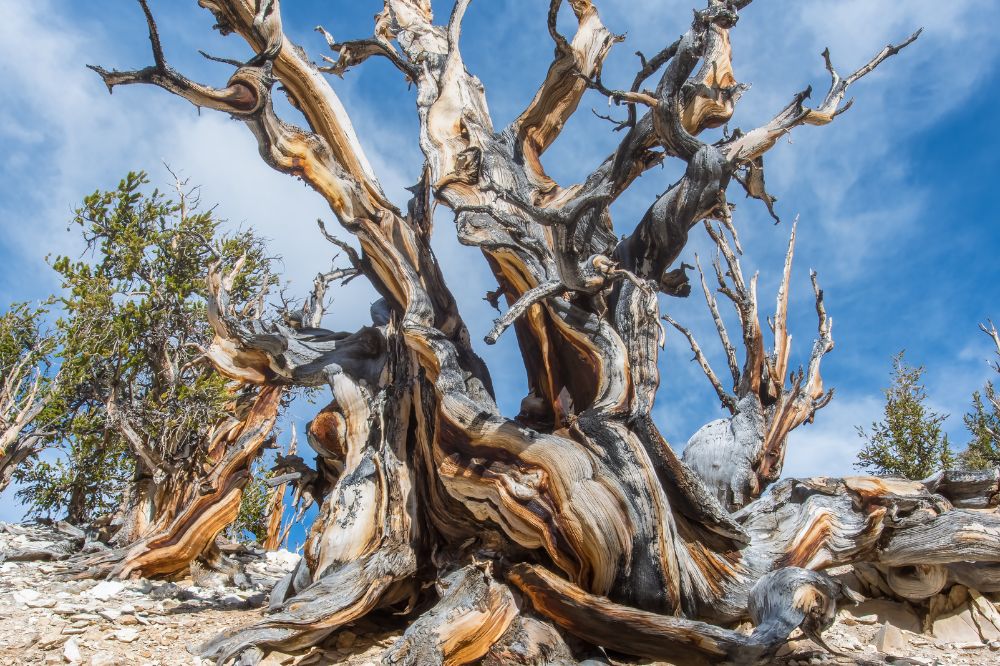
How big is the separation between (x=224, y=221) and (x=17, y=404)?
2703 millimetres

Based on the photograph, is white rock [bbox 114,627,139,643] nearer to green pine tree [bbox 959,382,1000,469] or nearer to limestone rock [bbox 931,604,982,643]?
limestone rock [bbox 931,604,982,643]

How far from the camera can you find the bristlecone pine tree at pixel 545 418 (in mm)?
3078

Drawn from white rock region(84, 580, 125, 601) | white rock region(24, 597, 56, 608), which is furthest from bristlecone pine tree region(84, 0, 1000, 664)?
white rock region(24, 597, 56, 608)

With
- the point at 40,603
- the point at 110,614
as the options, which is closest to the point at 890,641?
the point at 110,614

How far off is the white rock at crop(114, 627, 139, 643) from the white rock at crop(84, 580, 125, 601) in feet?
2.73

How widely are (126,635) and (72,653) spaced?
0.98ft

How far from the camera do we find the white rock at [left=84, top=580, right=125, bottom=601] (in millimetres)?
4016

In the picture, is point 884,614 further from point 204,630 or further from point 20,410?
point 20,410

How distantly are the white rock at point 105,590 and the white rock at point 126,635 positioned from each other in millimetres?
832

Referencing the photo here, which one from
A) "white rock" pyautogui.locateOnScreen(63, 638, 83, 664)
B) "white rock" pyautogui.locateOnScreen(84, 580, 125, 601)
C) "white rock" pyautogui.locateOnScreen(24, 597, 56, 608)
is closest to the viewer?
"white rock" pyautogui.locateOnScreen(63, 638, 83, 664)

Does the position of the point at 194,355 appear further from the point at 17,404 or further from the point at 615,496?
the point at 615,496

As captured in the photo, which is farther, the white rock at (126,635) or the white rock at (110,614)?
the white rock at (110,614)

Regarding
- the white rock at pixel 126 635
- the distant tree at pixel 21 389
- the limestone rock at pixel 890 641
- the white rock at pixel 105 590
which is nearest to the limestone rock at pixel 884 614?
the limestone rock at pixel 890 641

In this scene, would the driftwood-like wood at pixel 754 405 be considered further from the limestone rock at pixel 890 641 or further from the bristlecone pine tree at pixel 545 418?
the limestone rock at pixel 890 641
